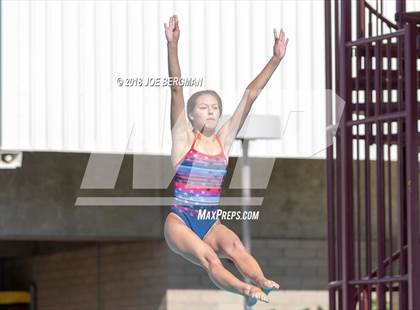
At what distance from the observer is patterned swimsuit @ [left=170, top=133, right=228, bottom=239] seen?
8273mm

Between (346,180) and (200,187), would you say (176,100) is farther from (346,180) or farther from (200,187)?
(346,180)

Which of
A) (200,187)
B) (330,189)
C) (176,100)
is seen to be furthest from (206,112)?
(330,189)

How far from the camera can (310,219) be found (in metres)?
16.6

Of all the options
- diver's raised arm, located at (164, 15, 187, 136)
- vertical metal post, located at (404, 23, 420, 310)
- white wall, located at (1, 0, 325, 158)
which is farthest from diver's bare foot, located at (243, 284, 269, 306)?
white wall, located at (1, 0, 325, 158)

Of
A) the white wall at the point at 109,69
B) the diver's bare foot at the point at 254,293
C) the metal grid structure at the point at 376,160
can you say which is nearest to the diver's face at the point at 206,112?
the diver's bare foot at the point at 254,293

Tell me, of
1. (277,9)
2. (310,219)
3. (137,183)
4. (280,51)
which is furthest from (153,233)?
(280,51)

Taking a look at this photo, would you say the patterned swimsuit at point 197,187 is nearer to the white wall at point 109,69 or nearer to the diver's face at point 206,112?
the diver's face at point 206,112

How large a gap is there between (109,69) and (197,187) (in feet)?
17.5

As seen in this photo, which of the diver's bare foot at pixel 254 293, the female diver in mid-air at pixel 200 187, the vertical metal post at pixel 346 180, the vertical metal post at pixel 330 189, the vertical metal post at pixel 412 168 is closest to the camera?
the diver's bare foot at pixel 254 293

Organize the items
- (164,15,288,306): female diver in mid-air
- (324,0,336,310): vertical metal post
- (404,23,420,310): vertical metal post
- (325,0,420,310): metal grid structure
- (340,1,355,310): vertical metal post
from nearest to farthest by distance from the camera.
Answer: (164,15,288,306): female diver in mid-air → (404,23,420,310): vertical metal post → (325,0,420,310): metal grid structure → (340,1,355,310): vertical metal post → (324,0,336,310): vertical metal post

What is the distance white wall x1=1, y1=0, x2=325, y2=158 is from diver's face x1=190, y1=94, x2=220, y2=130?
4.27m

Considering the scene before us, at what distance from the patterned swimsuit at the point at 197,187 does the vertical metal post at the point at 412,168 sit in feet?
6.98

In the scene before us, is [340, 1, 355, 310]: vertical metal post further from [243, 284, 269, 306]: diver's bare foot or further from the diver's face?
[243, 284, 269, 306]: diver's bare foot

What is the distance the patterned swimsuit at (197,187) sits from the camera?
8273mm
